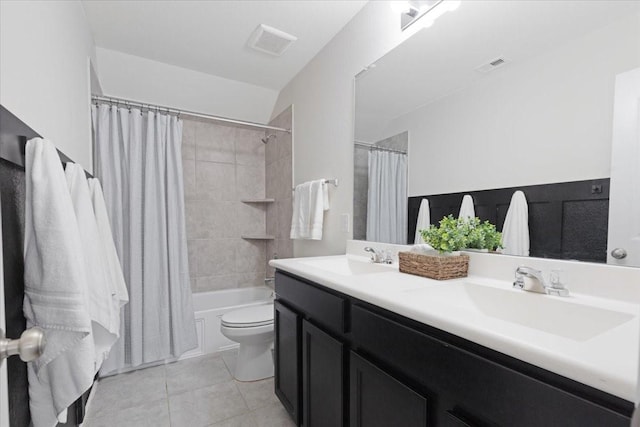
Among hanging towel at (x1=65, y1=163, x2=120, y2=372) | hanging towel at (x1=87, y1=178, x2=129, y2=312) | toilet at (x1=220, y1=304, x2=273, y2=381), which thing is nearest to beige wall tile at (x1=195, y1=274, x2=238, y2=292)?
toilet at (x1=220, y1=304, x2=273, y2=381)

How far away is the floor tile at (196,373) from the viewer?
6.44ft

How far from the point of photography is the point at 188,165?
9.27 feet

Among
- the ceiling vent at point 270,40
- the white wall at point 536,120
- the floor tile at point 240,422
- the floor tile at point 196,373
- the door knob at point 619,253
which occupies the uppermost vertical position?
the ceiling vent at point 270,40

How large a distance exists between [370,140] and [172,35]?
1.60m

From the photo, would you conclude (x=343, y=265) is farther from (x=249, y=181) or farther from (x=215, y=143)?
(x=215, y=143)

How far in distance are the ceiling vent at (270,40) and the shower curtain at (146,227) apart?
917 mm

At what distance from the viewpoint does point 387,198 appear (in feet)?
5.50

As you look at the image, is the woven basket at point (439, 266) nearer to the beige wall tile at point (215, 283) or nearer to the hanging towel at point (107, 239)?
the hanging towel at point (107, 239)

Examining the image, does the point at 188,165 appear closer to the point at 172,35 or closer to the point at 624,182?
the point at 172,35

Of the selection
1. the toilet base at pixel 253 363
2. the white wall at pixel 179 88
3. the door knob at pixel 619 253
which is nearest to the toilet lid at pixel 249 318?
the toilet base at pixel 253 363

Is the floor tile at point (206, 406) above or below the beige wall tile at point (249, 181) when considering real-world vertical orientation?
below

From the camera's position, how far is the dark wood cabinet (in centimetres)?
50

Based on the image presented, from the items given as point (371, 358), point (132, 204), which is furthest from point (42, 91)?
point (371, 358)

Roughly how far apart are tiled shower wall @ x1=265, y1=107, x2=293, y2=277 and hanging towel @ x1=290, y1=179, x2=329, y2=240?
1.31ft
